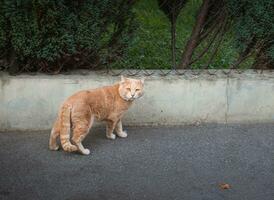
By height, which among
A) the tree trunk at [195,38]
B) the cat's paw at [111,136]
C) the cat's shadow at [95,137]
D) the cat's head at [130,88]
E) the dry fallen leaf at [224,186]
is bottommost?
the dry fallen leaf at [224,186]

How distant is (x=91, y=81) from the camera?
20.8 ft

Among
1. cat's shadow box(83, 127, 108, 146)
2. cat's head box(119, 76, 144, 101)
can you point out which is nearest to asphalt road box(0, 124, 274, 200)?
cat's shadow box(83, 127, 108, 146)

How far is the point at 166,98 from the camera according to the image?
259 inches

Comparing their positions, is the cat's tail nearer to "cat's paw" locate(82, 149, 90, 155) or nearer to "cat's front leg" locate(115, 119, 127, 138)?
"cat's paw" locate(82, 149, 90, 155)

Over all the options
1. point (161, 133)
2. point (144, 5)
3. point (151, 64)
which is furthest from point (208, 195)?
point (144, 5)

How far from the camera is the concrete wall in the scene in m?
6.18

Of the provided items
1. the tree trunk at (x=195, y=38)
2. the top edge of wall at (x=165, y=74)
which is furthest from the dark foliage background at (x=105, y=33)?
the top edge of wall at (x=165, y=74)


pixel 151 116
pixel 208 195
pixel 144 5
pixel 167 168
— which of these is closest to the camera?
pixel 208 195

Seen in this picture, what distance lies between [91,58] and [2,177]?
2.12 metres

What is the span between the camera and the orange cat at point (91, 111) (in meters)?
5.58

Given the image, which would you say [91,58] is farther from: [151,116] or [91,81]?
[151,116]

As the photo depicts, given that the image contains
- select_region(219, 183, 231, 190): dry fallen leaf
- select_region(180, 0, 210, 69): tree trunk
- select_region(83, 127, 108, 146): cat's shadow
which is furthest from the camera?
select_region(180, 0, 210, 69): tree trunk

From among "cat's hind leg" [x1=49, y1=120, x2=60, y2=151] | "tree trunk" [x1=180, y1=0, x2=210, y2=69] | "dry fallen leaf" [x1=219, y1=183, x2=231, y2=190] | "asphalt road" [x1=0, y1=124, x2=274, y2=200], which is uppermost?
"tree trunk" [x1=180, y1=0, x2=210, y2=69]

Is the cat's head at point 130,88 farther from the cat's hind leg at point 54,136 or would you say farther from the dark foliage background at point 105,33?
the cat's hind leg at point 54,136
